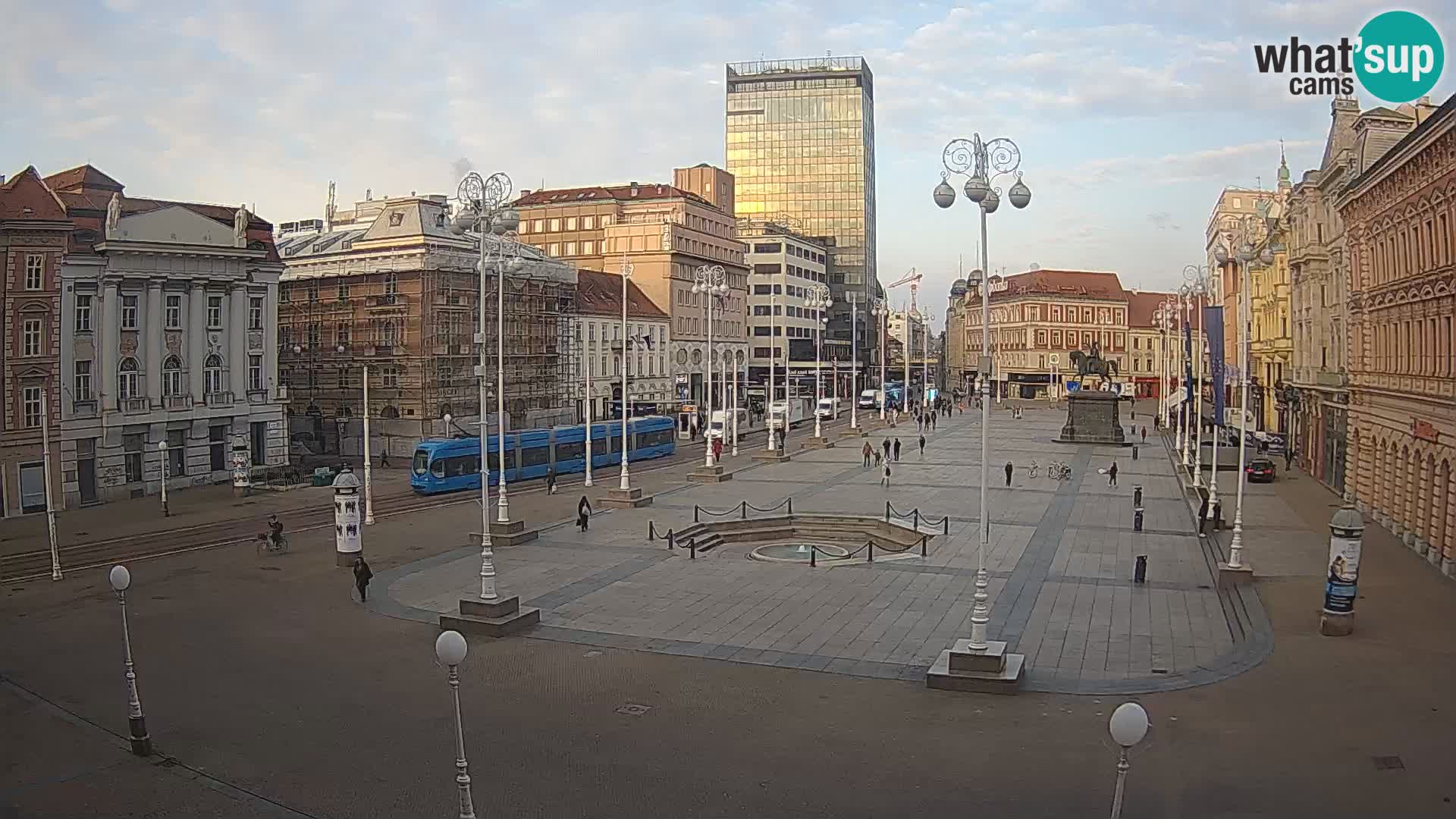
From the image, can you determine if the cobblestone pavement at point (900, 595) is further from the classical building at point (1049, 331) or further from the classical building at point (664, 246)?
the classical building at point (1049, 331)

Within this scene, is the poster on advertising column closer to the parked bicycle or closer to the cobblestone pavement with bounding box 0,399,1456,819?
the cobblestone pavement with bounding box 0,399,1456,819

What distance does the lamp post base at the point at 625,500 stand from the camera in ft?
153

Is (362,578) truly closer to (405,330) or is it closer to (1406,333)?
(1406,333)

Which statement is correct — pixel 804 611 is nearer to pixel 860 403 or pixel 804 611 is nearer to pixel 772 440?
pixel 772 440

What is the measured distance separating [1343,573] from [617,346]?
75.2 metres

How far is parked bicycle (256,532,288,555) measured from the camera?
36531mm

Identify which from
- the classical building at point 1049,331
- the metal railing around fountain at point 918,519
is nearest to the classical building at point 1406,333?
the metal railing around fountain at point 918,519

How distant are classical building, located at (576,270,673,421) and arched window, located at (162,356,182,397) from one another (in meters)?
35.1

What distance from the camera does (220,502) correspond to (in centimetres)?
5025

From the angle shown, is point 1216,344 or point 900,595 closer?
point 900,595

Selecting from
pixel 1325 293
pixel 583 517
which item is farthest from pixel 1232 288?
pixel 583 517

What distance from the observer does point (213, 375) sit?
56625 millimetres

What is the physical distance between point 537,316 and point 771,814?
219 ft

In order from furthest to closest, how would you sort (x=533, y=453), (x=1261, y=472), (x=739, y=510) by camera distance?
(x=533, y=453)
(x=1261, y=472)
(x=739, y=510)
